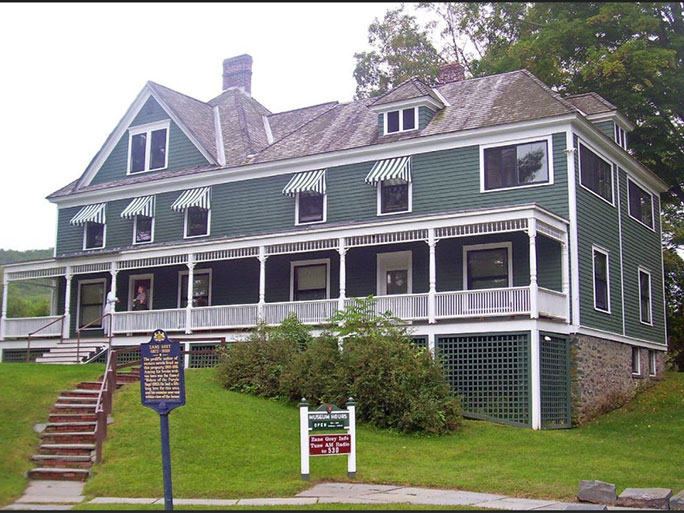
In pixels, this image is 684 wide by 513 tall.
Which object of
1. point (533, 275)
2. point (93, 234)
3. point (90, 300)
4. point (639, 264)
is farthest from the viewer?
point (93, 234)

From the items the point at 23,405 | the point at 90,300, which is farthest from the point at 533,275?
the point at 90,300

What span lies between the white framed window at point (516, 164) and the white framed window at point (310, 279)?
5.98m

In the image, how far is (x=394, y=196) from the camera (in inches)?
1081

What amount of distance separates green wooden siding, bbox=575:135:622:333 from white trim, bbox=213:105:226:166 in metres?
12.4

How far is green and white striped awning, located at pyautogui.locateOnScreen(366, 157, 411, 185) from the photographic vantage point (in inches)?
1058

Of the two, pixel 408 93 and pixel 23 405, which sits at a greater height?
pixel 408 93

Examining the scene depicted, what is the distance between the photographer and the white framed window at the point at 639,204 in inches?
1177

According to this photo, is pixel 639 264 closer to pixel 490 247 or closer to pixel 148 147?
pixel 490 247

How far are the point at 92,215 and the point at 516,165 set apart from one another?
16.2m

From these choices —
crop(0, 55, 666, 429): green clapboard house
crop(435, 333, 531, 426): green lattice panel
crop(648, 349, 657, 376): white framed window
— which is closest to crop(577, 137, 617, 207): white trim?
crop(0, 55, 666, 429): green clapboard house

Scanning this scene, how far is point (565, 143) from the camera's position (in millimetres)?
24500

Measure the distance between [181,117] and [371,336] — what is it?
14165mm

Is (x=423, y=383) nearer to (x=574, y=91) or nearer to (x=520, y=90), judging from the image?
(x=520, y=90)

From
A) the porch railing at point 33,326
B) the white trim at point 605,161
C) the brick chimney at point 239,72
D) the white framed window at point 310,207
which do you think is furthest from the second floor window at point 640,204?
the porch railing at point 33,326
